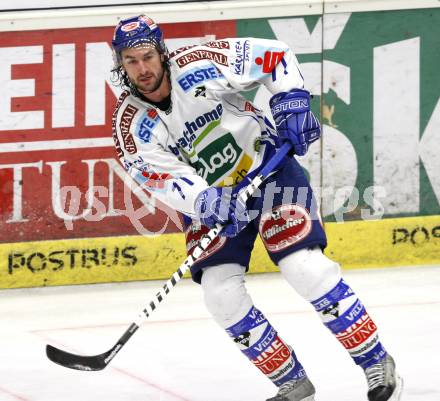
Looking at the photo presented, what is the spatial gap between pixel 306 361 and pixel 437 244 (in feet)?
6.43

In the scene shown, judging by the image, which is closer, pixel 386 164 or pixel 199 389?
pixel 199 389

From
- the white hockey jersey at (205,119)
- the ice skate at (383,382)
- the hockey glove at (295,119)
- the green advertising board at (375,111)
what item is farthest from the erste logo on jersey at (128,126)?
the green advertising board at (375,111)

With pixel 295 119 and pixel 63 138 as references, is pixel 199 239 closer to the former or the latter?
pixel 295 119

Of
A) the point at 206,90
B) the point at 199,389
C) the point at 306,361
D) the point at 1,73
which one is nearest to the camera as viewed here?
the point at 206,90

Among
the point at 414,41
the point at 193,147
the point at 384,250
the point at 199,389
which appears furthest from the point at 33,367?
the point at 414,41

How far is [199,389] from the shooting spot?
4.54 metres

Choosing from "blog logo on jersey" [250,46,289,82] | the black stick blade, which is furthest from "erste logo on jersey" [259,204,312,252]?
the black stick blade

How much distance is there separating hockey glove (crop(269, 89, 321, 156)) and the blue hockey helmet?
430 mm

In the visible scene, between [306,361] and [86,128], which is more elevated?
[86,128]

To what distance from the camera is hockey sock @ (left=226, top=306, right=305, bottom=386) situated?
4094 mm

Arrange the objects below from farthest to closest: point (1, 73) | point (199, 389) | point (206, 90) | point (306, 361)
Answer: point (1, 73)
point (306, 361)
point (199, 389)
point (206, 90)

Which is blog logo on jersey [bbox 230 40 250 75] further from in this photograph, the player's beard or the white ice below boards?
the white ice below boards

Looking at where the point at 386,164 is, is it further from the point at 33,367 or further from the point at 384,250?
the point at 33,367

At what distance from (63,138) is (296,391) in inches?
105
